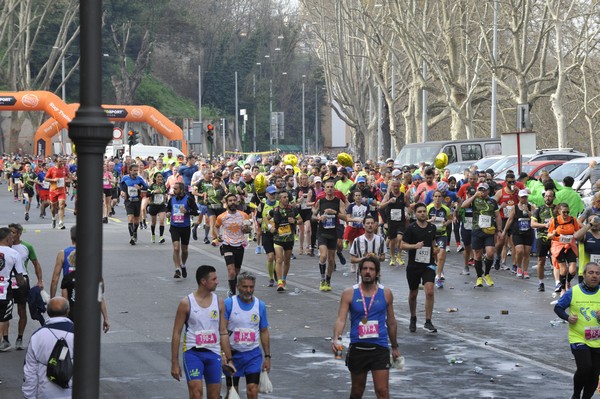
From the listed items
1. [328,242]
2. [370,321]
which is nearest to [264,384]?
[370,321]

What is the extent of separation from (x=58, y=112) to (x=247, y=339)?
4646 cm

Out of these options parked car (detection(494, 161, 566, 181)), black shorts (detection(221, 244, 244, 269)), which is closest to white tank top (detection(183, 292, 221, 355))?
black shorts (detection(221, 244, 244, 269))

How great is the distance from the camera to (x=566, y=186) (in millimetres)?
20031

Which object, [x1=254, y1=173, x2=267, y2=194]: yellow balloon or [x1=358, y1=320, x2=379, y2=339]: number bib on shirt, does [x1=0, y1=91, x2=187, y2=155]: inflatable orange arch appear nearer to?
[x1=254, y1=173, x2=267, y2=194]: yellow balloon

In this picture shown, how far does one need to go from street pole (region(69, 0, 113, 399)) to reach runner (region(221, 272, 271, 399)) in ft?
12.4

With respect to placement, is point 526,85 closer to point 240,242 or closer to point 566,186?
point 566,186

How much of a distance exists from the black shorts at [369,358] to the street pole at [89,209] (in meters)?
4.02

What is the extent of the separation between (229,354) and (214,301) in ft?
1.53

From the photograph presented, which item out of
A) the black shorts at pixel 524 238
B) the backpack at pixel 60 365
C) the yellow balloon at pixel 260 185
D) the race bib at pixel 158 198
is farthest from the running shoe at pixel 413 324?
the race bib at pixel 158 198

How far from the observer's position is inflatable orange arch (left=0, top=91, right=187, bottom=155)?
54.6m

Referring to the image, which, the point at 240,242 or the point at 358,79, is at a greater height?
the point at 358,79

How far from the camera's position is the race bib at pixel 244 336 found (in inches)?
393

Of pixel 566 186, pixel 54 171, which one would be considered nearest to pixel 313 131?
pixel 54 171

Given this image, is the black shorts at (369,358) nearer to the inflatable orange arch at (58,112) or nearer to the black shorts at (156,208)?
the black shorts at (156,208)
